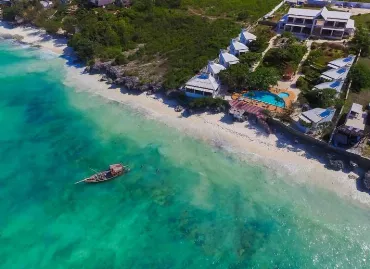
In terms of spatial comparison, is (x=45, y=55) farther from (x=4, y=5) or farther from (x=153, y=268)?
(x=153, y=268)

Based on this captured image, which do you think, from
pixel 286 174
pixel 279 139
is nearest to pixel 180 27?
pixel 279 139

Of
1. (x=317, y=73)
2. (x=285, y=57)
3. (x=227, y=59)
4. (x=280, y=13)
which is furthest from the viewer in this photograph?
(x=280, y=13)

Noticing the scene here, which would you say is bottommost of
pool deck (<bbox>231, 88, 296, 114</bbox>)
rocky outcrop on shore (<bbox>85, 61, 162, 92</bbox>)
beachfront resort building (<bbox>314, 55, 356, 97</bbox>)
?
pool deck (<bbox>231, 88, 296, 114</bbox>)

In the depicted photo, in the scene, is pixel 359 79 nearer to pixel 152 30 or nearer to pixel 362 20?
pixel 362 20

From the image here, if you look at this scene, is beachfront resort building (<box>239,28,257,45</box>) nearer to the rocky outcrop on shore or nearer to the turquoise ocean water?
the rocky outcrop on shore

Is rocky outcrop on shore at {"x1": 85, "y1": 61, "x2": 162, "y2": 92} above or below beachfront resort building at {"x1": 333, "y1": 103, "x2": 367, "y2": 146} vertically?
above

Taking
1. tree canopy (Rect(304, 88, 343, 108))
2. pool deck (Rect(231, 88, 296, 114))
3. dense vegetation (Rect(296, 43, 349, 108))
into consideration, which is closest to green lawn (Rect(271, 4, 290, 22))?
dense vegetation (Rect(296, 43, 349, 108))

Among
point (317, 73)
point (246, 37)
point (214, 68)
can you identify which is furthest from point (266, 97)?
point (246, 37)
